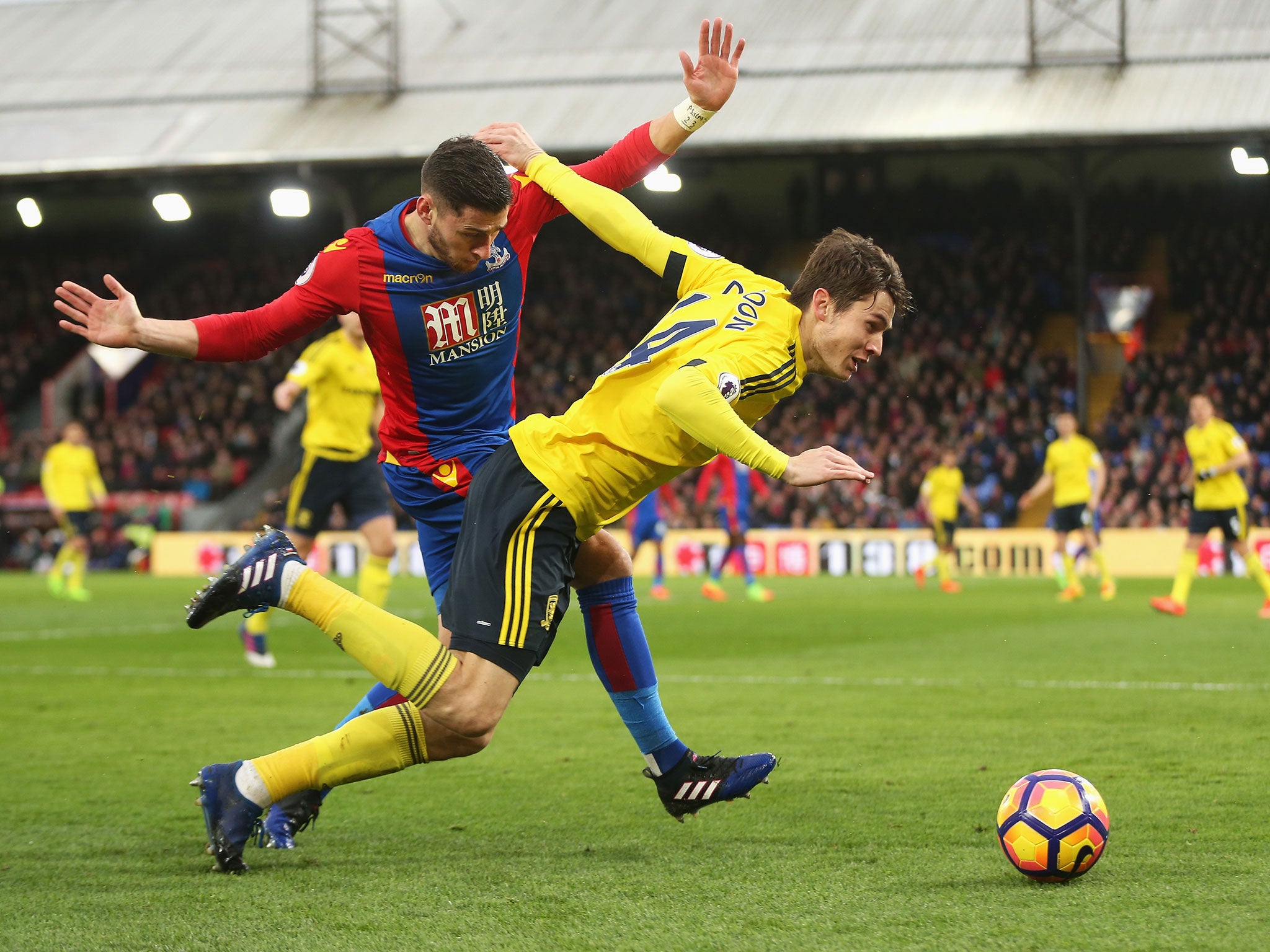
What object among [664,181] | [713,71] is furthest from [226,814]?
[664,181]

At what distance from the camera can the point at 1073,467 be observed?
54.4ft

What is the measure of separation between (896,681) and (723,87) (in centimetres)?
472

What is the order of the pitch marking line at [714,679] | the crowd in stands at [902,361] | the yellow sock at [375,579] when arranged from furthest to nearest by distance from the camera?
1. the crowd in stands at [902,361]
2. the yellow sock at [375,579]
3. the pitch marking line at [714,679]

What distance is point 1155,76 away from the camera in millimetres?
22047

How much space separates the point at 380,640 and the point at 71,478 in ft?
53.8

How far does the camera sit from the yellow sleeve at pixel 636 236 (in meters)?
4.19

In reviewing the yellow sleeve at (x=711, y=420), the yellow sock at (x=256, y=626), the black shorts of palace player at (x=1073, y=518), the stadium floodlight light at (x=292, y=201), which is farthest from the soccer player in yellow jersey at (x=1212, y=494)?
the stadium floodlight light at (x=292, y=201)

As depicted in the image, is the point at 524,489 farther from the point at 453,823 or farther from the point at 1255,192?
the point at 1255,192

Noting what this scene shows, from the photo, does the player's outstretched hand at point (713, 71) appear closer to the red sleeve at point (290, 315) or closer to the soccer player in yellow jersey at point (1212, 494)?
the red sleeve at point (290, 315)

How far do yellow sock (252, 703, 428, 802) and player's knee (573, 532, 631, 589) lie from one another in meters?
0.73

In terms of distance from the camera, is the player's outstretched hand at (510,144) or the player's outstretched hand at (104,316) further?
the player's outstretched hand at (510,144)

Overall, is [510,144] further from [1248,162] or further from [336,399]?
[1248,162]

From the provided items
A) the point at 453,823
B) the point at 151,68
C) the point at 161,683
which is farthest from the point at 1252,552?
the point at 151,68

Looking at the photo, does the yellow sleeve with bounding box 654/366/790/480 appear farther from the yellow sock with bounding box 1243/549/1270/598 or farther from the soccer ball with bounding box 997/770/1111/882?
the yellow sock with bounding box 1243/549/1270/598
